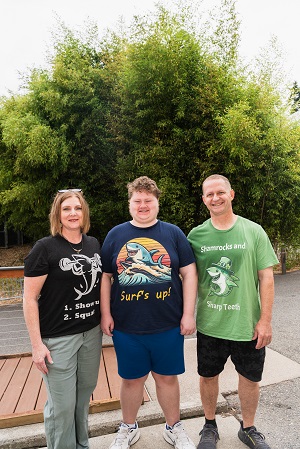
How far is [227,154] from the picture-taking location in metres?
4.88

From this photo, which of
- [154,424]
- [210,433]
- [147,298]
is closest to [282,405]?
[210,433]

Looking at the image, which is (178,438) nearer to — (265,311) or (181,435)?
(181,435)

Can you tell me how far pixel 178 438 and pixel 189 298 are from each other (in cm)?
74

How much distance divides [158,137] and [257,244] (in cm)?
362

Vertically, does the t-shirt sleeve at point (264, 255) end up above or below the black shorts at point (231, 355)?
above

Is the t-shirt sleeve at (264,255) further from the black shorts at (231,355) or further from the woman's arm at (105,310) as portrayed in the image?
the woman's arm at (105,310)

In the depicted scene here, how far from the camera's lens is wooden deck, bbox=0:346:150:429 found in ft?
6.27

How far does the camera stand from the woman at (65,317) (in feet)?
4.72

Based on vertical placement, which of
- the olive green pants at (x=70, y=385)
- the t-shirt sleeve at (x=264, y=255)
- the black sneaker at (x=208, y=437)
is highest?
the t-shirt sleeve at (x=264, y=255)

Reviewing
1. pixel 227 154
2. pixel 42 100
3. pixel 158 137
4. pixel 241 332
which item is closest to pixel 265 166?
pixel 227 154

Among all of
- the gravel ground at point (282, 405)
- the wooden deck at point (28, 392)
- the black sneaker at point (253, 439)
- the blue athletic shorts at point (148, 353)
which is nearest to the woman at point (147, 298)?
the blue athletic shorts at point (148, 353)

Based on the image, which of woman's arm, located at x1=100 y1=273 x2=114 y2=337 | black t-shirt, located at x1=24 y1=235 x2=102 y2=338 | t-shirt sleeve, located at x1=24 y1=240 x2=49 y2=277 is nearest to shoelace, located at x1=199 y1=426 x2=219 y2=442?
woman's arm, located at x1=100 y1=273 x2=114 y2=337

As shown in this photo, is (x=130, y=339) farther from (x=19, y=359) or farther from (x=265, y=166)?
(x=265, y=166)

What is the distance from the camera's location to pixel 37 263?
1.43 m
